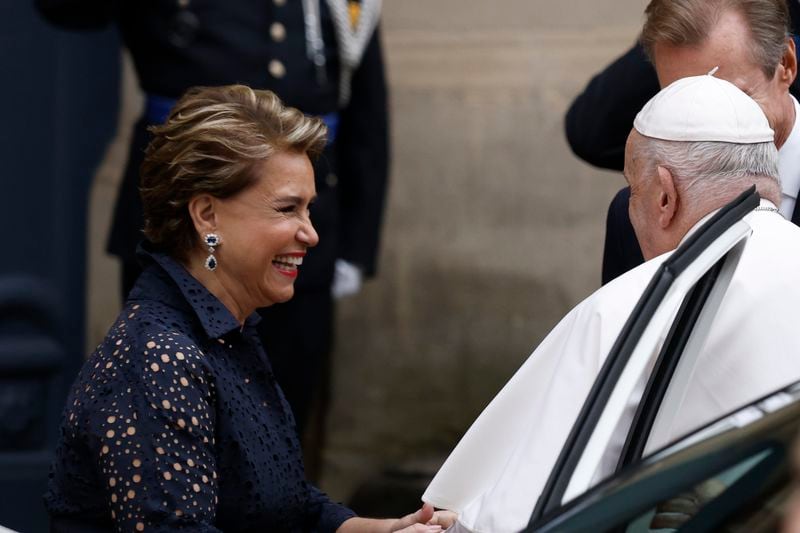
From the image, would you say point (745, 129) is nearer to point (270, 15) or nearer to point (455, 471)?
point (455, 471)

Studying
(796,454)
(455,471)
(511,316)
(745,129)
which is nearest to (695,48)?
(745,129)

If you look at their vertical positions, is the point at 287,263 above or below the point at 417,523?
above

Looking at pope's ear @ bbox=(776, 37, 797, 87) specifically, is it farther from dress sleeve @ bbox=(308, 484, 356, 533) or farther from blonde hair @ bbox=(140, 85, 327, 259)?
dress sleeve @ bbox=(308, 484, 356, 533)

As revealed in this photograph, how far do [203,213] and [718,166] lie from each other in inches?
35.3

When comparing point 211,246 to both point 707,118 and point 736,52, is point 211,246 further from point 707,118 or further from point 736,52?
point 736,52

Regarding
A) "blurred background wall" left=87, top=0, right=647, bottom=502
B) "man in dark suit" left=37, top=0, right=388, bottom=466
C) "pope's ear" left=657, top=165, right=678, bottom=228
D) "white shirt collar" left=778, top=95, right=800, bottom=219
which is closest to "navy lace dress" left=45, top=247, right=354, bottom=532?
"pope's ear" left=657, top=165, right=678, bottom=228

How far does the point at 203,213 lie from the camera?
3088mm

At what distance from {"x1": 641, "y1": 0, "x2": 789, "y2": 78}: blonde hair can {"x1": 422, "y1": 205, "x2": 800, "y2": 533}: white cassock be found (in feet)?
1.92

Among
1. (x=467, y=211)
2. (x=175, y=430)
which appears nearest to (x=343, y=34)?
(x=467, y=211)

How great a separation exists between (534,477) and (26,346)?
294 centimetres

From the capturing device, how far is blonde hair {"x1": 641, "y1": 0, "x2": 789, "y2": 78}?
10.8ft

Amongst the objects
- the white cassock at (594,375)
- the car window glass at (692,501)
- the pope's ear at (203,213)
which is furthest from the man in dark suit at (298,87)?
the car window glass at (692,501)

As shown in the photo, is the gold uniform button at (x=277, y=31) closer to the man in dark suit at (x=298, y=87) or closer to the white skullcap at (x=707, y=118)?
the man in dark suit at (x=298, y=87)

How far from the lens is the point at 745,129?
2.86m
